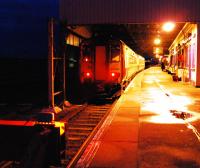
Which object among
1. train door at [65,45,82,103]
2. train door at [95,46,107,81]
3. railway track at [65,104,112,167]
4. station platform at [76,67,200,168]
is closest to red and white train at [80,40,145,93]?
train door at [95,46,107,81]

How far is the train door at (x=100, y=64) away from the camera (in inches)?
739

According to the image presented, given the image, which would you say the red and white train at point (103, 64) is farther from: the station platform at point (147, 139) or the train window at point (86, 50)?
the station platform at point (147, 139)

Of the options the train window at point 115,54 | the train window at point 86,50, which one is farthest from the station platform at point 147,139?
the train window at point 86,50

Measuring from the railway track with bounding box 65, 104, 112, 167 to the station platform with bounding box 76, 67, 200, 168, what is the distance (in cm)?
20

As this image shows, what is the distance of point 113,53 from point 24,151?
13.0 meters

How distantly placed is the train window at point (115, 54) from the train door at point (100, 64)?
47 cm

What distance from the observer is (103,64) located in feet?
61.9

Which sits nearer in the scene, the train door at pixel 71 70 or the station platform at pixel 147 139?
the station platform at pixel 147 139

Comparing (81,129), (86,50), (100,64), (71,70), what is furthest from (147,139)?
(71,70)

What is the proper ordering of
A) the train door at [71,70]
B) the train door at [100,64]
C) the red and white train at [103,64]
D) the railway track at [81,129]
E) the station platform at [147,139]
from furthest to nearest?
the train door at [71,70]
the train door at [100,64]
the red and white train at [103,64]
the railway track at [81,129]
the station platform at [147,139]

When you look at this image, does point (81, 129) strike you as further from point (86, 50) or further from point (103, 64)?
point (86, 50)

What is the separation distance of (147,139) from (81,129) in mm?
2896

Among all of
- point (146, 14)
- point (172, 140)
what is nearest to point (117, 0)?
point (146, 14)

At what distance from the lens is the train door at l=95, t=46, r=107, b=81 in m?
18.8
